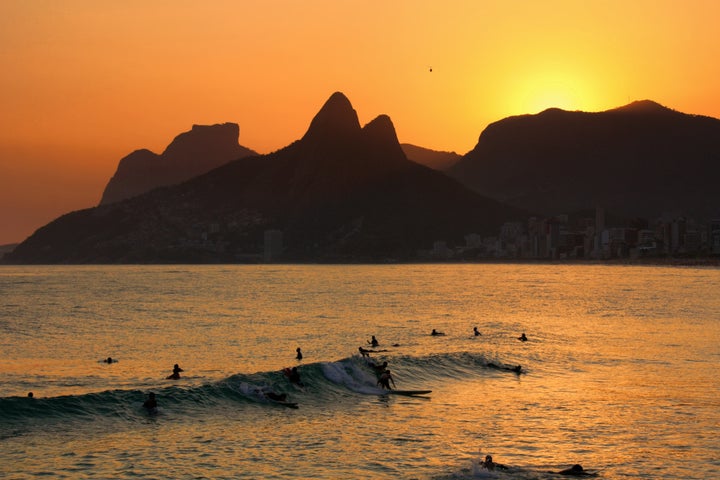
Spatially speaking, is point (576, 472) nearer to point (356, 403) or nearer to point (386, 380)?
point (356, 403)

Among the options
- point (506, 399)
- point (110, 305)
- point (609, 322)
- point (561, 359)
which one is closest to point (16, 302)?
point (110, 305)

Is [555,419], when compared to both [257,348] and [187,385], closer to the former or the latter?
[187,385]

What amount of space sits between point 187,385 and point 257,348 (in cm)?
2443

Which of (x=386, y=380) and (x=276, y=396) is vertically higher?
→ (x=386, y=380)

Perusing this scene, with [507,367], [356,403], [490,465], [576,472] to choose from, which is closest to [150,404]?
[356,403]

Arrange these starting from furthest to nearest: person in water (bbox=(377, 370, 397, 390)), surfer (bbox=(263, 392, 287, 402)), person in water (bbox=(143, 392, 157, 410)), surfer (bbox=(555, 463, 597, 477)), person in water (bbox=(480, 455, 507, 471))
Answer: person in water (bbox=(377, 370, 397, 390))
surfer (bbox=(263, 392, 287, 402))
person in water (bbox=(143, 392, 157, 410))
person in water (bbox=(480, 455, 507, 471))
surfer (bbox=(555, 463, 597, 477))

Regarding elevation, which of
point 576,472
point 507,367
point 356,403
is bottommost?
point 356,403

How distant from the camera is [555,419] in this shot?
3941 cm

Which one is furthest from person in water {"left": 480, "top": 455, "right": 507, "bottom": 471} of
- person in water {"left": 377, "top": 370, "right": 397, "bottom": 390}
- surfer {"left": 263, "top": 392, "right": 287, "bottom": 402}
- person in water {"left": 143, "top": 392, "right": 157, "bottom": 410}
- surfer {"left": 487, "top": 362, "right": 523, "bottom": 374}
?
surfer {"left": 487, "top": 362, "right": 523, "bottom": 374}

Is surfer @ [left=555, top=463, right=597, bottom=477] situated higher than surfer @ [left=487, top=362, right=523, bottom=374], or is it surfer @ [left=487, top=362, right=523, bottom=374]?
surfer @ [left=487, top=362, right=523, bottom=374]

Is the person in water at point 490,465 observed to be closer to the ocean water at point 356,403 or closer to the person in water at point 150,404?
the ocean water at point 356,403

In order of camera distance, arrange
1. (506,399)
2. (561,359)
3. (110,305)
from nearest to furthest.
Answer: (506,399), (561,359), (110,305)

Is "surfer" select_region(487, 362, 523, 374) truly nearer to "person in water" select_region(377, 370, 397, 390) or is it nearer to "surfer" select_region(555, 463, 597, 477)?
"person in water" select_region(377, 370, 397, 390)

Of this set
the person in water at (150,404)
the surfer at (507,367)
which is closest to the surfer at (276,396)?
the person in water at (150,404)
